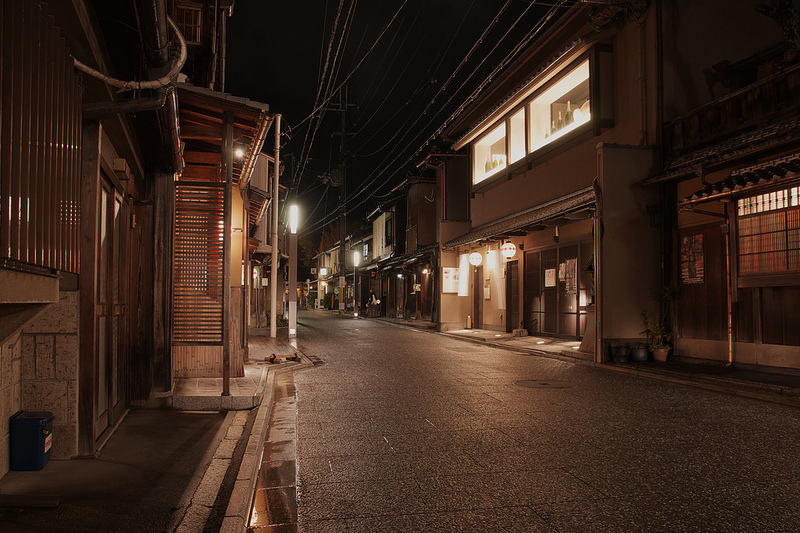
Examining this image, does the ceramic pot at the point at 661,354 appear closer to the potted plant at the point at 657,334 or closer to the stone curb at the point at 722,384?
the potted plant at the point at 657,334

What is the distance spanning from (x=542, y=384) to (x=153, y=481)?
25.3 feet

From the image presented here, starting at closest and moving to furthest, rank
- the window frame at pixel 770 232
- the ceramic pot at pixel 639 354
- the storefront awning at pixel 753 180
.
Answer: the storefront awning at pixel 753 180
the window frame at pixel 770 232
the ceramic pot at pixel 639 354

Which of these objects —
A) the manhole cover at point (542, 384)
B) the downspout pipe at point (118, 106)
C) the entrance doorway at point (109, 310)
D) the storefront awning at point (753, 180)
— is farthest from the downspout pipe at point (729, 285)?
the entrance doorway at point (109, 310)

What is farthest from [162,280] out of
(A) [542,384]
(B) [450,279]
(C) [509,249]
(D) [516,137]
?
(B) [450,279]

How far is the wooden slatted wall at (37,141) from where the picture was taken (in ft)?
10.7

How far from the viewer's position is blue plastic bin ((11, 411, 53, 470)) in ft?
16.3

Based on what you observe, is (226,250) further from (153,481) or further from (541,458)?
(541,458)

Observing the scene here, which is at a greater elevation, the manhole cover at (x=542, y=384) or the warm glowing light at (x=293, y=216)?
the warm glowing light at (x=293, y=216)

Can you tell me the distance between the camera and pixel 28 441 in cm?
499

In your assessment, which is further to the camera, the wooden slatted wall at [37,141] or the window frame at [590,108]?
the window frame at [590,108]

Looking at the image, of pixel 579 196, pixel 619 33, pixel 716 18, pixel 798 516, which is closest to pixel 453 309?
pixel 579 196

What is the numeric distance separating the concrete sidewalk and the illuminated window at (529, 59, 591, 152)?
599 inches

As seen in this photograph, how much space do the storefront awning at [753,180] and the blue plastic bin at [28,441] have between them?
11.7 m

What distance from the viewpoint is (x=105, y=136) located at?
260 inches
